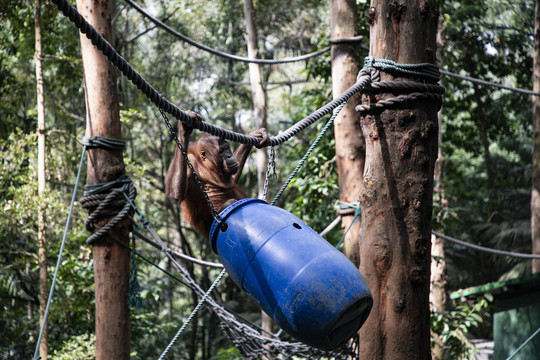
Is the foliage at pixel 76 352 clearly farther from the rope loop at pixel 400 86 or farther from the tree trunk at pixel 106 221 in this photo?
the rope loop at pixel 400 86

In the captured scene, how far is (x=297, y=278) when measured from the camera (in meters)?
1.91

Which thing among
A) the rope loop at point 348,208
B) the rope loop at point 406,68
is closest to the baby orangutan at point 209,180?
the rope loop at point 348,208

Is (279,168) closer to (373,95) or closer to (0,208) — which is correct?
(0,208)

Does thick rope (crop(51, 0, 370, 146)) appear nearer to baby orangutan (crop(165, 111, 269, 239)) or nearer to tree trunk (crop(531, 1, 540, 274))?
baby orangutan (crop(165, 111, 269, 239))

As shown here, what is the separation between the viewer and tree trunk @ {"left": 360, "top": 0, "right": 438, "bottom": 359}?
2238 millimetres

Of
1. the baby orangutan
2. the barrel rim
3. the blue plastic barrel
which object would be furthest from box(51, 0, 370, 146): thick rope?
the baby orangutan

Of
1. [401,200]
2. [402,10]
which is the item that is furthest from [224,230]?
[402,10]

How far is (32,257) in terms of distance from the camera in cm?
719

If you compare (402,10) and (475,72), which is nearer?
(402,10)

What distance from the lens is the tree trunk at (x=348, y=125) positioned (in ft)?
14.4

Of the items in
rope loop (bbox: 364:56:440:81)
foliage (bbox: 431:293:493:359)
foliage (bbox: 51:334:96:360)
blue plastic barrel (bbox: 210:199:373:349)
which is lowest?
foliage (bbox: 51:334:96:360)

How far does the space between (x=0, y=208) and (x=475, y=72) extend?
9.95 m

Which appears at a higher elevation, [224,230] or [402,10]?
[402,10]

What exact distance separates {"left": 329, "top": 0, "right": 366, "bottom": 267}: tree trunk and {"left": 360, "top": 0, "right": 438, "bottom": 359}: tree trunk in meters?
1.97
